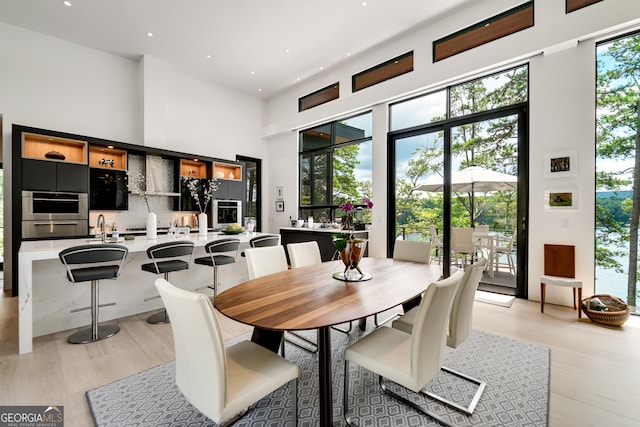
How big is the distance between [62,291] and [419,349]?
3.51 m

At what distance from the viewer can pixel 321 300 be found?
5.42 ft

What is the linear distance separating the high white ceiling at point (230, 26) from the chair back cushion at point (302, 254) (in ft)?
11.9

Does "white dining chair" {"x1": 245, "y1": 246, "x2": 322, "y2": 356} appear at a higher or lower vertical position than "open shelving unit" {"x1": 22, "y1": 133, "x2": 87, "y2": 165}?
lower

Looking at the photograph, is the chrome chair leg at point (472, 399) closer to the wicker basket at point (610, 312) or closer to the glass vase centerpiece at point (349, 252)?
the glass vase centerpiece at point (349, 252)

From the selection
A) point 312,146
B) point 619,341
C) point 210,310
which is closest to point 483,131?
point 619,341

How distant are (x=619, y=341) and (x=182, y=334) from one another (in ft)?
12.7

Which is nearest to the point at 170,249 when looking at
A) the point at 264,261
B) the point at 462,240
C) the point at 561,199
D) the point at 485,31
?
the point at 264,261

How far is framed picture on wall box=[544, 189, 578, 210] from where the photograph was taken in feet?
11.9

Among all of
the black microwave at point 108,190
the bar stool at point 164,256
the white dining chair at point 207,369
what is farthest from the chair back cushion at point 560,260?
the black microwave at point 108,190

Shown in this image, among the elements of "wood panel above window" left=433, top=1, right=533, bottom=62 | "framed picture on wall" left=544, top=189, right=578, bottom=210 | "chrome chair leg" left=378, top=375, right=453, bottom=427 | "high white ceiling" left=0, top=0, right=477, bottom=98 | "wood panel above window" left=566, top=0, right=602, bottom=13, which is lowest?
"chrome chair leg" left=378, top=375, right=453, bottom=427

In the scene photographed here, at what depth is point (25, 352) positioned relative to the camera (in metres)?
2.47

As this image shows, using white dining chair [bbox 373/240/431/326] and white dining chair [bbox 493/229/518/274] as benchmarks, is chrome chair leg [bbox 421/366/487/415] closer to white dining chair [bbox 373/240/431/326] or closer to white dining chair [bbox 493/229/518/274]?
white dining chair [bbox 373/240/431/326]

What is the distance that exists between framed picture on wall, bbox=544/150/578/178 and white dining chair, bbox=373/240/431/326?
2.24 meters

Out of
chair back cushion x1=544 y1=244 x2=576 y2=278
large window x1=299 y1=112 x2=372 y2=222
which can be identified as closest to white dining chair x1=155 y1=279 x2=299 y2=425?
chair back cushion x1=544 y1=244 x2=576 y2=278
